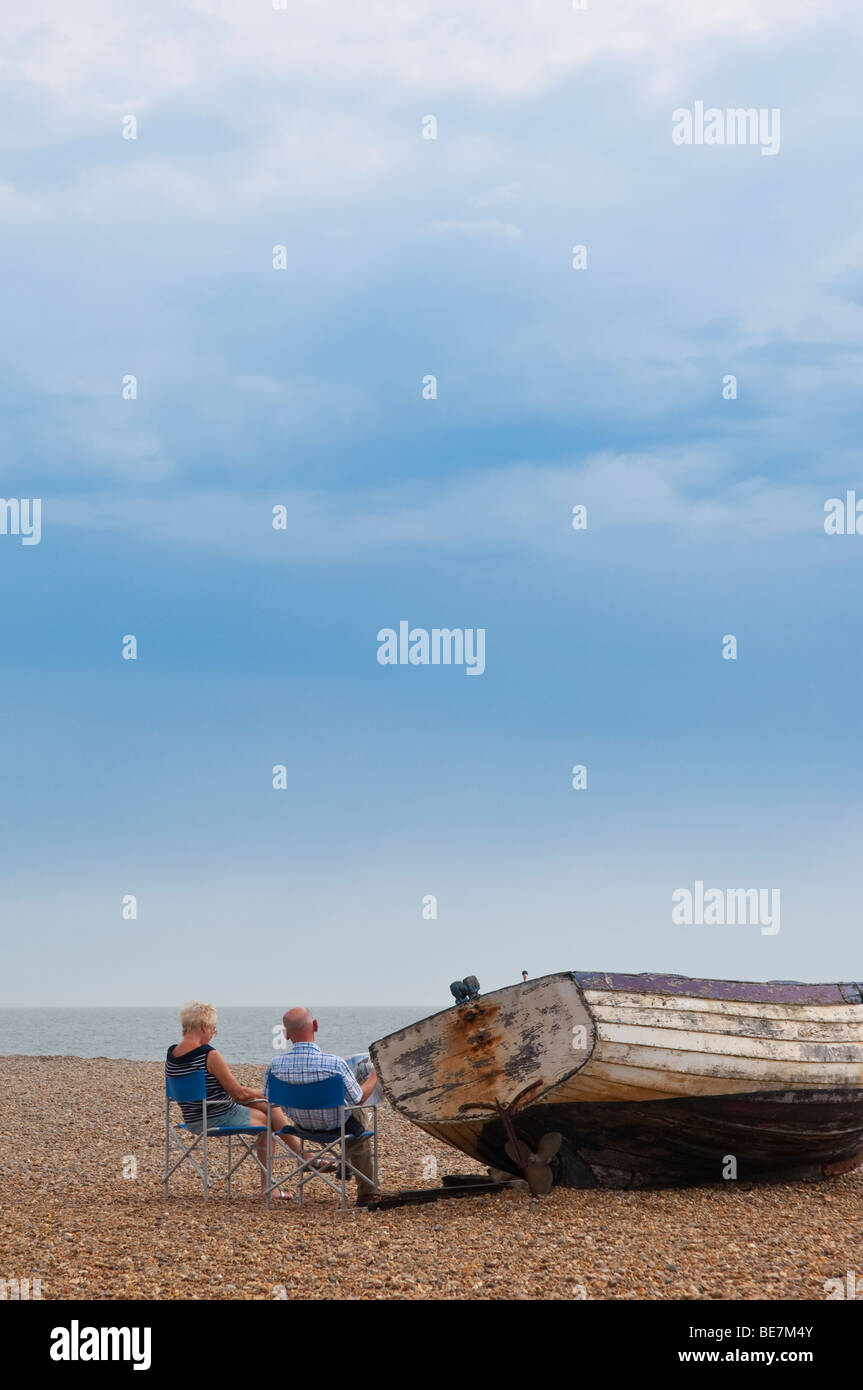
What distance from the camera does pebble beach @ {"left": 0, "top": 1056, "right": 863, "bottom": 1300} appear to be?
586cm

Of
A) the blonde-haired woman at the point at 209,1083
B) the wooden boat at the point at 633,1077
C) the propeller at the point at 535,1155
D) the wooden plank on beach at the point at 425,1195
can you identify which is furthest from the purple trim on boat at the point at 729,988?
the blonde-haired woman at the point at 209,1083

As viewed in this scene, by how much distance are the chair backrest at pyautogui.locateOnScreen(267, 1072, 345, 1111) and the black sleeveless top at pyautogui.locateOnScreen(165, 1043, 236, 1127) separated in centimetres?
74

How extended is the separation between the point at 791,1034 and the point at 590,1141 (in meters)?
1.56

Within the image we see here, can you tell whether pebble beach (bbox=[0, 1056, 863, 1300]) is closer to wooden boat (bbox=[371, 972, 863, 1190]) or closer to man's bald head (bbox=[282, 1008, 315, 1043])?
wooden boat (bbox=[371, 972, 863, 1190])

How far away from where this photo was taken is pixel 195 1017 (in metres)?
8.88

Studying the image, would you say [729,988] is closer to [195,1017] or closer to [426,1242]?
[426,1242]

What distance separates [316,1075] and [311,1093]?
12 centimetres

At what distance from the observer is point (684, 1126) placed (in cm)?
829

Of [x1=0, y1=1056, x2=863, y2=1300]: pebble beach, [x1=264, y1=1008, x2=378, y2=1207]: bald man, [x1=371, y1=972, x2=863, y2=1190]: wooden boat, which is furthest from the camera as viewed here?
[x1=264, y1=1008, x2=378, y2=1207]: bald man

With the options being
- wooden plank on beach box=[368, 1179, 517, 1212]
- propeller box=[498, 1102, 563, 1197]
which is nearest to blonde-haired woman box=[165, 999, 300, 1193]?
wooden plank on beach box=[368, 1179, 517, 1212]
